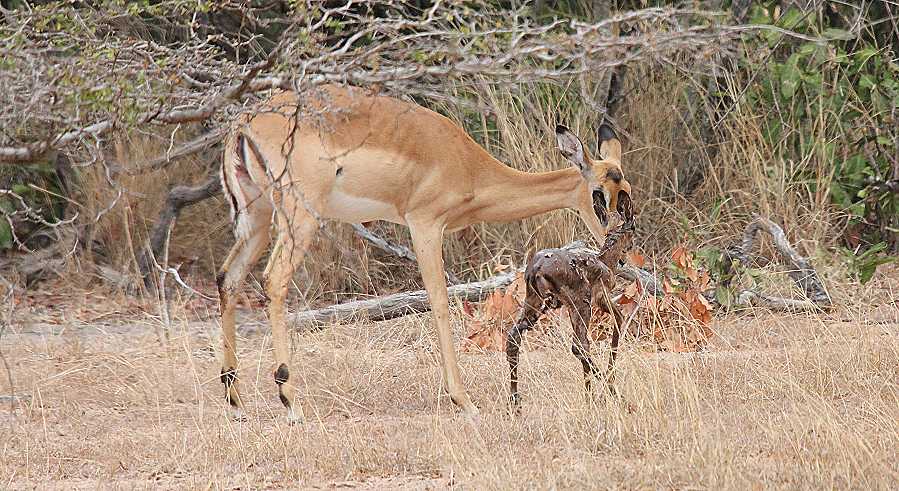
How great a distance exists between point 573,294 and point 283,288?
1.43 meters

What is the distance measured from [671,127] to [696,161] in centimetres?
32

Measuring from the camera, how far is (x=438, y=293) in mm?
6258

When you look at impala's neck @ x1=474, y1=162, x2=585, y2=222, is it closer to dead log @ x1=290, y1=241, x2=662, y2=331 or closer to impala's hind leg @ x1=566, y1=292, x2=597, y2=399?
impala's hind leg @ x1=566, y1=292, x2=597, y2=399

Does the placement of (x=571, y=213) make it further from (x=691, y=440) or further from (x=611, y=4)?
(x=691, y=440)

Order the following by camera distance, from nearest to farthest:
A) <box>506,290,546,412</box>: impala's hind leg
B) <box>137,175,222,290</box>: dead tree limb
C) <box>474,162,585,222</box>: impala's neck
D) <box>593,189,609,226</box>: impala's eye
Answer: <box>506,290,546,412</box>: impala's hind leg < <box>593,189,609,226</box>: impala's eye < <box>474,162,585,222</box>: impala's neck < <box>137,175,222,290</box>: dead tree limb

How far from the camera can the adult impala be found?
239 inches

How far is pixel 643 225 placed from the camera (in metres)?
9.38

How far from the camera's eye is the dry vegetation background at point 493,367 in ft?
15.2

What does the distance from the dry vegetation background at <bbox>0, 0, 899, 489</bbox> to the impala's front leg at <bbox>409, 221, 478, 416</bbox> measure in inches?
5.4

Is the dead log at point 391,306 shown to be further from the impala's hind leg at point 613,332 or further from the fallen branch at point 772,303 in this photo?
the impala's hind leg at point 613,332

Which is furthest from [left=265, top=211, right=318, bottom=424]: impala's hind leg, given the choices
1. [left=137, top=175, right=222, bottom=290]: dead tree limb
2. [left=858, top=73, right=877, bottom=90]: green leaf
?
[left=858, top=73, right=877, bottom=90]: green leaf

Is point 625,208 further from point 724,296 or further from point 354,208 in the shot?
point 724,296

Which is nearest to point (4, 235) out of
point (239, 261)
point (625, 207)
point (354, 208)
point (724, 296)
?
point (239, 261)

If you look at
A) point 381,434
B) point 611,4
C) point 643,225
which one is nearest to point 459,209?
point 381,434
